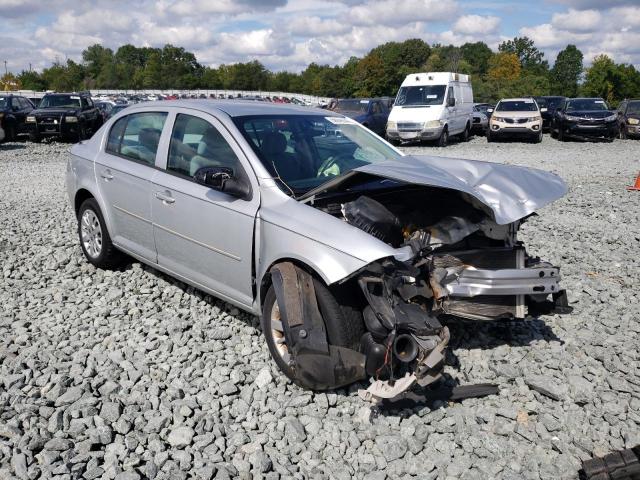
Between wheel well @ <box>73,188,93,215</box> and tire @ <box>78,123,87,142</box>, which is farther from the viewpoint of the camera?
tire @ <box>78,123,87,142</box>

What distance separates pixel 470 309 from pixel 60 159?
16.6 m

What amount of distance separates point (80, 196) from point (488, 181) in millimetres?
4301

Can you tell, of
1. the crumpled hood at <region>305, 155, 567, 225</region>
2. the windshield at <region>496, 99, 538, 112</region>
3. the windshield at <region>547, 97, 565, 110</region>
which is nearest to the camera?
the crumpled hood at <region>305, 155, 567, 225</region>

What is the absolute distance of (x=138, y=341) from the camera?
187 inches

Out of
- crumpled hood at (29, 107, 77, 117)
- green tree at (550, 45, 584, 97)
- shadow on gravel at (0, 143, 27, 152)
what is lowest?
shadow on gravel at (0, 143, 27, 152)

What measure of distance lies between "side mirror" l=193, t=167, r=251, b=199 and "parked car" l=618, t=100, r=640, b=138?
24385 mm

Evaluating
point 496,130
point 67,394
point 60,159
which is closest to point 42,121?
point 60,159

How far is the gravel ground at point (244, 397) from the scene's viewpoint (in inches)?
130

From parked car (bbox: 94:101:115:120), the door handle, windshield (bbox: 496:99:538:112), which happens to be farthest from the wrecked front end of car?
parked car (bbox: 94:101:115:120)

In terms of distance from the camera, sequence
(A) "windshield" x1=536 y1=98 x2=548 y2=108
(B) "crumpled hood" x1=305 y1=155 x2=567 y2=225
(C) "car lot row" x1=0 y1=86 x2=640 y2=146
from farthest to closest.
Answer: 1. (A) "windshield" x1=536 y1=98 x2=548 y2=108
2. (C) "car lot row" x1=0 y1=86 x2=640 y2=146
3. (B) "crumpled hood" x1=305 y1=155 x2=567 y2=225

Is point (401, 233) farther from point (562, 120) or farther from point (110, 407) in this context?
point (562, 120)

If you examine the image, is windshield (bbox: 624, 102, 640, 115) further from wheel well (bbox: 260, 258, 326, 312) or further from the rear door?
wheel well (bbox: 260, 258, 326, 312)

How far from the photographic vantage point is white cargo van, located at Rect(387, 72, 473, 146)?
21453mm

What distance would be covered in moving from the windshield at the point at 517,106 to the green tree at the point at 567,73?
2297 inches
